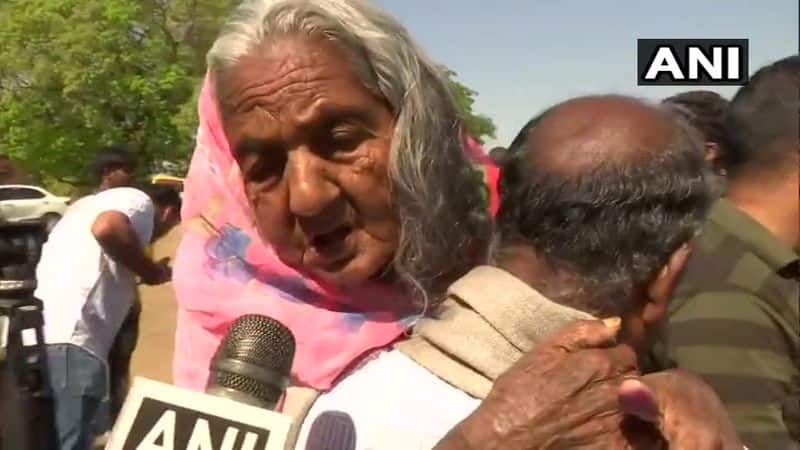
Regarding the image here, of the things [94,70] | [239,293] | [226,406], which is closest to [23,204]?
[94,70]

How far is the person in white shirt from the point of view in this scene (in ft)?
12.8

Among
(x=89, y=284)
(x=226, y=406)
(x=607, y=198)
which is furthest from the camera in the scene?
(x=89, y=284)

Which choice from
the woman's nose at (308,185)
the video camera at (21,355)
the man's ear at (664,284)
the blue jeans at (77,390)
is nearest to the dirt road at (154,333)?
the blue jeans at (77,390)

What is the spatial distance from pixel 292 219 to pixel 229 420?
1.49 ft

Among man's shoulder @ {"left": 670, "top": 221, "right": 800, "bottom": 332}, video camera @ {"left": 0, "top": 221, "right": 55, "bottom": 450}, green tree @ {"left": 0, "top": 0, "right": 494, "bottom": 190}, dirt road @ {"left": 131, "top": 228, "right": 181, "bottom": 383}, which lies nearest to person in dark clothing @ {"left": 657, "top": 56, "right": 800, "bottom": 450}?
man's shoulder @ {"left": 670, "top": 221, "right": 800, "bottom": 332}

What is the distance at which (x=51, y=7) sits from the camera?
2014 millimetres

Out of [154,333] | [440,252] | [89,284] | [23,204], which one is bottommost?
[154,333]

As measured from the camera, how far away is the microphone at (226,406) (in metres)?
1.08

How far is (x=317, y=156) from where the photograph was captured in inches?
58.7

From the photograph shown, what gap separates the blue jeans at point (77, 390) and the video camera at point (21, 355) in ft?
5.71

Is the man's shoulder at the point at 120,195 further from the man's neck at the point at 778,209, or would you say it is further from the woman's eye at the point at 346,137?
the woman's eye at the point at 346,137

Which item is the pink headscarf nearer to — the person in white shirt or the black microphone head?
the black microphone head

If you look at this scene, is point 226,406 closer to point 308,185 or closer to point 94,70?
point 308,185

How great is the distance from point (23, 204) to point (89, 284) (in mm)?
1752
